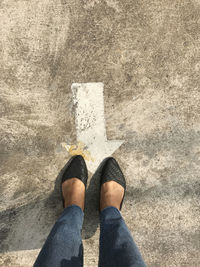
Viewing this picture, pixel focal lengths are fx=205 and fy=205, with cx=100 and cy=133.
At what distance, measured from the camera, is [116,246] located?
4.85 ft

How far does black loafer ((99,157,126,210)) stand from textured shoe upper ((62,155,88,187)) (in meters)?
0.18

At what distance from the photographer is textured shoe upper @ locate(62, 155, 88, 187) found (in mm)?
1991

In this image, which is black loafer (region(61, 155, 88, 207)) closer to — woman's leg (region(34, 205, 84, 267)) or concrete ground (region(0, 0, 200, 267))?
concrete ground (region(0, 0, 200, 267))

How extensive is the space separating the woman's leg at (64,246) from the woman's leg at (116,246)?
191mm

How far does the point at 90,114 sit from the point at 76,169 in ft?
1.82

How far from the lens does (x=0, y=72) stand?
6.52 feet

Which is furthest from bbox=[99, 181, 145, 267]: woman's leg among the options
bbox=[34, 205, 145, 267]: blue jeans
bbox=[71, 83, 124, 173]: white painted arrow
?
bbox=[71, 83, 124, 173]: white painted arrow

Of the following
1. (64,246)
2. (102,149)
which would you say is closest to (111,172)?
(102,149)

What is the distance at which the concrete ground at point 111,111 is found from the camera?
200cm

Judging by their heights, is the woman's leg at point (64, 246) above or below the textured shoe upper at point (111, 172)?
below

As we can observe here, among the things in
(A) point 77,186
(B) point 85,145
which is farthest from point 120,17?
(A) point 77,186

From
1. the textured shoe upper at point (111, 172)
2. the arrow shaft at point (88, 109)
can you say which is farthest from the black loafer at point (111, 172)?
the arrow shaft at point (88, 109)

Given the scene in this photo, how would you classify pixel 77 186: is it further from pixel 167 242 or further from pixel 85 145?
pixel 167 242

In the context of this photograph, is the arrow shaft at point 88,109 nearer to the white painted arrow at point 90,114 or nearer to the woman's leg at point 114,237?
the white painted arrow at point 90,114
